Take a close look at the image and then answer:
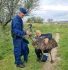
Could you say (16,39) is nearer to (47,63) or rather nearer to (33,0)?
(47,63)

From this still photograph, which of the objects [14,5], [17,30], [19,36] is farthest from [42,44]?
[14,5]

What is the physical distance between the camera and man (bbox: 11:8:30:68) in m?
10.5

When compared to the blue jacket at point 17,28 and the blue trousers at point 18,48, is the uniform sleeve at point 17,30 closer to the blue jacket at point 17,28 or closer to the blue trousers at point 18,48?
the blue jacket at point 17,28

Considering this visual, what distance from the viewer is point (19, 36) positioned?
35.0 ft

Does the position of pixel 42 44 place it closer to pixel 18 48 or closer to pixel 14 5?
pixel 18 48

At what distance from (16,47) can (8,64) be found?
1039mm

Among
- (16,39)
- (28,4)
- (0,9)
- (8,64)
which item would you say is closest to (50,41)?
(16,39)

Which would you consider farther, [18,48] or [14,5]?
[14,5]

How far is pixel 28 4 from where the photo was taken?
39094mm

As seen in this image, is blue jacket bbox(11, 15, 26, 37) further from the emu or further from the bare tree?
the bare tree

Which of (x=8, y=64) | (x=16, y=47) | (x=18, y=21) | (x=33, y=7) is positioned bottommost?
(x=33, y=7)

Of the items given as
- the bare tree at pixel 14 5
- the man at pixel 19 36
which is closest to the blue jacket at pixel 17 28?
the man at pixel 19 36

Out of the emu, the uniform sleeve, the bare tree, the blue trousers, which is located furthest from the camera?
the bare tree

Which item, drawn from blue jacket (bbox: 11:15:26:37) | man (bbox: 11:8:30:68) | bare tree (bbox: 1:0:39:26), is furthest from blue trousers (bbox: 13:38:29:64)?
bare tree (bbox: 1:0:39:26)
